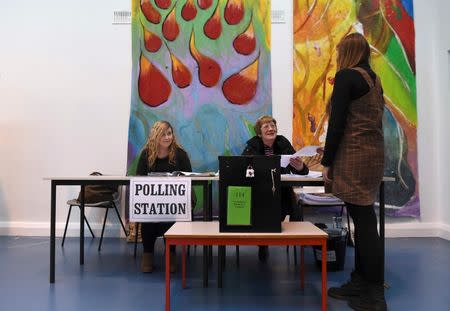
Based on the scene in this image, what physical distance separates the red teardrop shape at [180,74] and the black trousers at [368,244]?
2522 millimetres

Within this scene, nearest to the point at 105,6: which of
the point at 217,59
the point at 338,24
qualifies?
the point at 217,59

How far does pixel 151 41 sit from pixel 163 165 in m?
1.68

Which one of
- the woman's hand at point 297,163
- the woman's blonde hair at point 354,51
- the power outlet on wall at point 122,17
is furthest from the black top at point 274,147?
the power outlet on wall at point 122,17

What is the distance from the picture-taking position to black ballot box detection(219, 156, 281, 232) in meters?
1.94

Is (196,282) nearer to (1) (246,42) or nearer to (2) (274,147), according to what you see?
(2) (274,147)

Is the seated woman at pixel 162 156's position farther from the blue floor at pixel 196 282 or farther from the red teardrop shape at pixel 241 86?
the red teardrop shape at pixel 241 86

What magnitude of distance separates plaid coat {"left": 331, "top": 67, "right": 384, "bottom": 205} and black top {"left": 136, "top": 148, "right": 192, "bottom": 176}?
145cm

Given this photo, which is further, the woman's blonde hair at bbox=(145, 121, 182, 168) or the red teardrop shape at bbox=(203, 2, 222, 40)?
the red teardrop shape at bbox=(203, 2, 222, 40)

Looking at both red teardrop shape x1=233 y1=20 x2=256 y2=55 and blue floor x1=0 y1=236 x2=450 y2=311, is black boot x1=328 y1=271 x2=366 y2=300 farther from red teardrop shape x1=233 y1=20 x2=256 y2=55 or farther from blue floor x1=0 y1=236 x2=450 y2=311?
red teardrop shape x1=233 y1=20 x2=256 y2=55

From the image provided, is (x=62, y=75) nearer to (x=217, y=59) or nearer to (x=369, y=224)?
(x=217, y=59)

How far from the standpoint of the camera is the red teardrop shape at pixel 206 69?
4.11m

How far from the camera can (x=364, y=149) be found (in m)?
2.03

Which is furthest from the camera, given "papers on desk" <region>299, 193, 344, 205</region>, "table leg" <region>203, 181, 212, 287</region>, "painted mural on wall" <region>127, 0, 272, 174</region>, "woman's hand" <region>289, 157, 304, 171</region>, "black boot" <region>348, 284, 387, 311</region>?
"painted mural on wall" <region>127, 0, 272, 174</region>

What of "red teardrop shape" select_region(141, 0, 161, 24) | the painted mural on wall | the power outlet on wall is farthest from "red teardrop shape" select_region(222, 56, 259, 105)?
the power outlet on wall
